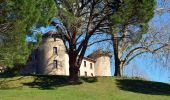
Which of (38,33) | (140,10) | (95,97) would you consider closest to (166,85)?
(140,10)

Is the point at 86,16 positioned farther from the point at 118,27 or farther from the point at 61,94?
the point at 61,94

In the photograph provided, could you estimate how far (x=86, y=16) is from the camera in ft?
106

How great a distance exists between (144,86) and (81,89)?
5522 millimetres

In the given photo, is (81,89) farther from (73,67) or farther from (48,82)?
(48,82)

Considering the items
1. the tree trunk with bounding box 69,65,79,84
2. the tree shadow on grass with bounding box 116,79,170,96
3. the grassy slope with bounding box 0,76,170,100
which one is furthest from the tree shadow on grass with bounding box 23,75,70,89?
the tree shadow on grass with bounding box 116,79,170,96

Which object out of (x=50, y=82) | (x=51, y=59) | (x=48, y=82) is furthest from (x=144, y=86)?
(x=51, y=59)

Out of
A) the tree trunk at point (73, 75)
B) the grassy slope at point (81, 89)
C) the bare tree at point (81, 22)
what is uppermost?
the bare tree at point (81, 22)

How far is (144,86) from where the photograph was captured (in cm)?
3353

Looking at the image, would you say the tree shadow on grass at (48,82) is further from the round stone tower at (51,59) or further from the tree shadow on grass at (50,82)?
the round stone tower at (51,59)

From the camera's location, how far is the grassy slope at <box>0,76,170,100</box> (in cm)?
2661

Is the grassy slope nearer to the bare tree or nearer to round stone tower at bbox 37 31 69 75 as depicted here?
the bare tree

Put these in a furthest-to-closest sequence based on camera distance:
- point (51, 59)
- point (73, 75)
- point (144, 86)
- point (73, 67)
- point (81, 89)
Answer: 1. point (51, 59)
2. point (144, 86)
3. point (73, 67)
4. point (73, 75)
5. point (81, 89)

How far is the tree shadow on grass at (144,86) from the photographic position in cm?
3125

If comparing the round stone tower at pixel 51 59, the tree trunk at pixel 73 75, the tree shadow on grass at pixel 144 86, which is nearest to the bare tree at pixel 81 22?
the tree trunk at pixel 73 75
